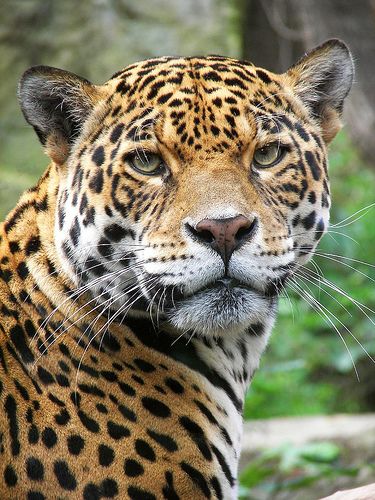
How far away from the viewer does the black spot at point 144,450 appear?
5.75m

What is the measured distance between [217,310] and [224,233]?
586mm

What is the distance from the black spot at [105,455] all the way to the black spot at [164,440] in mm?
266

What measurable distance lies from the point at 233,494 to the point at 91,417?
102 cm

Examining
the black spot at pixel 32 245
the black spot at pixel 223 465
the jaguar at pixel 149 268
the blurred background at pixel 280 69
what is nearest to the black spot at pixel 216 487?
the jaguar at pixel 149 268

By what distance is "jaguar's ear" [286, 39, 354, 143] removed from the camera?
6699mm

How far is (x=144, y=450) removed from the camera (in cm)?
576

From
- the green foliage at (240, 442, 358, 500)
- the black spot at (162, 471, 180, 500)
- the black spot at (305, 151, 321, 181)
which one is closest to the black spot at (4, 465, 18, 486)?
the black spot at (162, 471, 180, 500)

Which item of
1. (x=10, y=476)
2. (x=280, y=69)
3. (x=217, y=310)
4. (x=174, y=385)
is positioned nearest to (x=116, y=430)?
(x=174, y=385)

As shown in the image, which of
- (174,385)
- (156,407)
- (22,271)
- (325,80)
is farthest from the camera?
(325,80)

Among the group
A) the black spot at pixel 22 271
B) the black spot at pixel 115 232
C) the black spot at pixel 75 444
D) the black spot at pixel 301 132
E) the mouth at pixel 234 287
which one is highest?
the black spot at pixel 301 132

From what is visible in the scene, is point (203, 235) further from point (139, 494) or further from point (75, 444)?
point (139, 494)

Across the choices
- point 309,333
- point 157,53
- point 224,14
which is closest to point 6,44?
point 157,53

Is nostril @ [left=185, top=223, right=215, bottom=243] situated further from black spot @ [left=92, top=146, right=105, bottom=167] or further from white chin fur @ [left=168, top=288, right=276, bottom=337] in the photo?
black spot @ [left=92, top=146, right=105, bottom=167]

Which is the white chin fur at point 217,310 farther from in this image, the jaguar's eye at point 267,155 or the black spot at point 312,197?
→ the jaguar's eye at point 267,155
